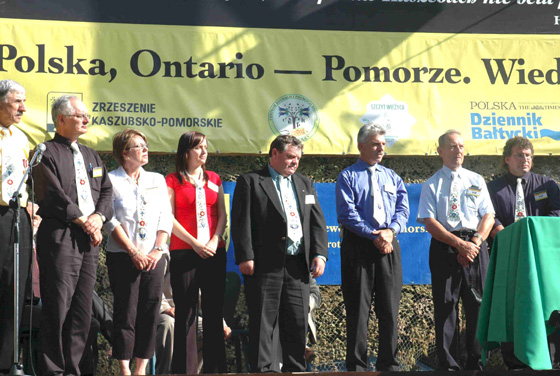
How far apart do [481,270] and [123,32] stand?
3.40 meters

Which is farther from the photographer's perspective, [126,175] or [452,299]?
[452,299]

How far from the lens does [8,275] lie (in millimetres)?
4027

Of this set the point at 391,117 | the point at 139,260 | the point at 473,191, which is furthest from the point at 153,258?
the point at 391,117

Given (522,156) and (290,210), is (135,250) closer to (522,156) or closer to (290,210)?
(290,210)

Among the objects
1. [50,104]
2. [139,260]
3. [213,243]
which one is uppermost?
[50,104]

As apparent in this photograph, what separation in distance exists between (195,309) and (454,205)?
6.54 feet

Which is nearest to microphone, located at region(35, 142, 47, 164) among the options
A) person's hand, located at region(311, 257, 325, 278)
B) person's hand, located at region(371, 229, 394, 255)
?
person's hand, located at region(311, 257, 325, 278)

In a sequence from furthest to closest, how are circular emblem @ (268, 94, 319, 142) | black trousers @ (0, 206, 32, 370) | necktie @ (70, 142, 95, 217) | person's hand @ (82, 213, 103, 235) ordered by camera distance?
circular emblem @ (268, 94, 319, 142), necktie @ (70, 142, 95, 217), person's hand @ (82, 213, 103, 235), black trousers @ (0, 206, 32, 370)

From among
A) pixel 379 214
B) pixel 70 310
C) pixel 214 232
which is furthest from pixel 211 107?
pixel 70 310

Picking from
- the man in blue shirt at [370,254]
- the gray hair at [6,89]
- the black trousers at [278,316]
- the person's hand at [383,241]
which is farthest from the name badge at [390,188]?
the gray hair at [6,89]

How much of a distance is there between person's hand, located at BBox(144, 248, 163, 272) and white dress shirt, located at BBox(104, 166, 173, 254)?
4 centimetres

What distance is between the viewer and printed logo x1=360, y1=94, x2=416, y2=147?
6.05 meters

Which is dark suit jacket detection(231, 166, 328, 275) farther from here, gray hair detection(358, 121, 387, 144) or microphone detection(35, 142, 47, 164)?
microphone detection(35, 142, 47, 164)

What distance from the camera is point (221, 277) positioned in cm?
474
